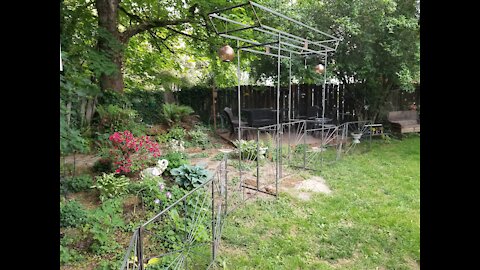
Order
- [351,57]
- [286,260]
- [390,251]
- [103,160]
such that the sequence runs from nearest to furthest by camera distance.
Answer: [286,260], [390,251], [103,160], [351,57]

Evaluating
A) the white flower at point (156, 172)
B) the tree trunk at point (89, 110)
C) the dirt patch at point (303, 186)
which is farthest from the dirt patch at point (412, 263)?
the tree trunk at point (89, 110)

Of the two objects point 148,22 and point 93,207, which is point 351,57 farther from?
point 93,207

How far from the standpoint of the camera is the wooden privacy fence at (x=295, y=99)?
351 inches

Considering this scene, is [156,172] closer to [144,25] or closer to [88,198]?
[88,198]

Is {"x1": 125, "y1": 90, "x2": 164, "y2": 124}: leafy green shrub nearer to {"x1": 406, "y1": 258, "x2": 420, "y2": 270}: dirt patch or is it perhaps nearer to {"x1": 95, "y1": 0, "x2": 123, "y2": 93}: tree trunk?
{"x1": 95, "y1": 0, "x2": 123, "y2": 93}: tree trunk

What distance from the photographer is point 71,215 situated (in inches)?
106

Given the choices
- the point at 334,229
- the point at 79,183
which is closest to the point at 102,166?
the point at 79,183

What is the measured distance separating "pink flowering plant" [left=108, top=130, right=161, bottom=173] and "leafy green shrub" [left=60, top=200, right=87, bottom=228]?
3.07 ft

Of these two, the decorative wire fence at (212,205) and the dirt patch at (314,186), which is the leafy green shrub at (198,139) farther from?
the dirt patch at (314,186)

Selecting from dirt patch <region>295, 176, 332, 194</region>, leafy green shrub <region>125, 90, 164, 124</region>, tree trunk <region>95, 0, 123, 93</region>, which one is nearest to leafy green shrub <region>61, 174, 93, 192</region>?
tree trunk <region>95, 0, 123, 93</region>

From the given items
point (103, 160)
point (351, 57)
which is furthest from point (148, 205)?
point (351, 57)
